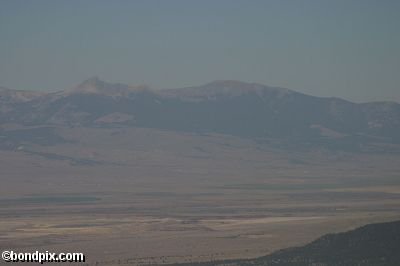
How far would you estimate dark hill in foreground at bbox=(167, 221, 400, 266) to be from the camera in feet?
224

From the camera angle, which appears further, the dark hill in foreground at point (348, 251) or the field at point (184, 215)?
the field at point (184, 215)

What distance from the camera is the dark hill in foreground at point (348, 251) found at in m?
68.3

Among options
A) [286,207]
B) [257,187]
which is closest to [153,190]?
[257,187]

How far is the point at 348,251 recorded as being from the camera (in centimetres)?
7262

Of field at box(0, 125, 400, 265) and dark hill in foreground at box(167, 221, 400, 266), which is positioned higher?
field at box(0, 125, 400, 265)

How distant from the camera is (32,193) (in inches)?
6821

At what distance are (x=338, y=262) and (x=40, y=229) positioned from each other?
146 feet

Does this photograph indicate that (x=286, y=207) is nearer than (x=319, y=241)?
No

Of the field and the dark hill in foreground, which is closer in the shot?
the dark hill in foreground

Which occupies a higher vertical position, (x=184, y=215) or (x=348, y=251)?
(x=184, y=215)

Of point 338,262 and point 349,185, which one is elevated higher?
point 349,185

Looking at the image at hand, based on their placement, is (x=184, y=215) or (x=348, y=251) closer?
(x=348, y=251)

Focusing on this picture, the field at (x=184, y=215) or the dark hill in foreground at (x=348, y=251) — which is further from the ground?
the field at (x=184, y=215)

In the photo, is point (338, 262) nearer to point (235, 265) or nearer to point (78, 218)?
point (235, 265)
